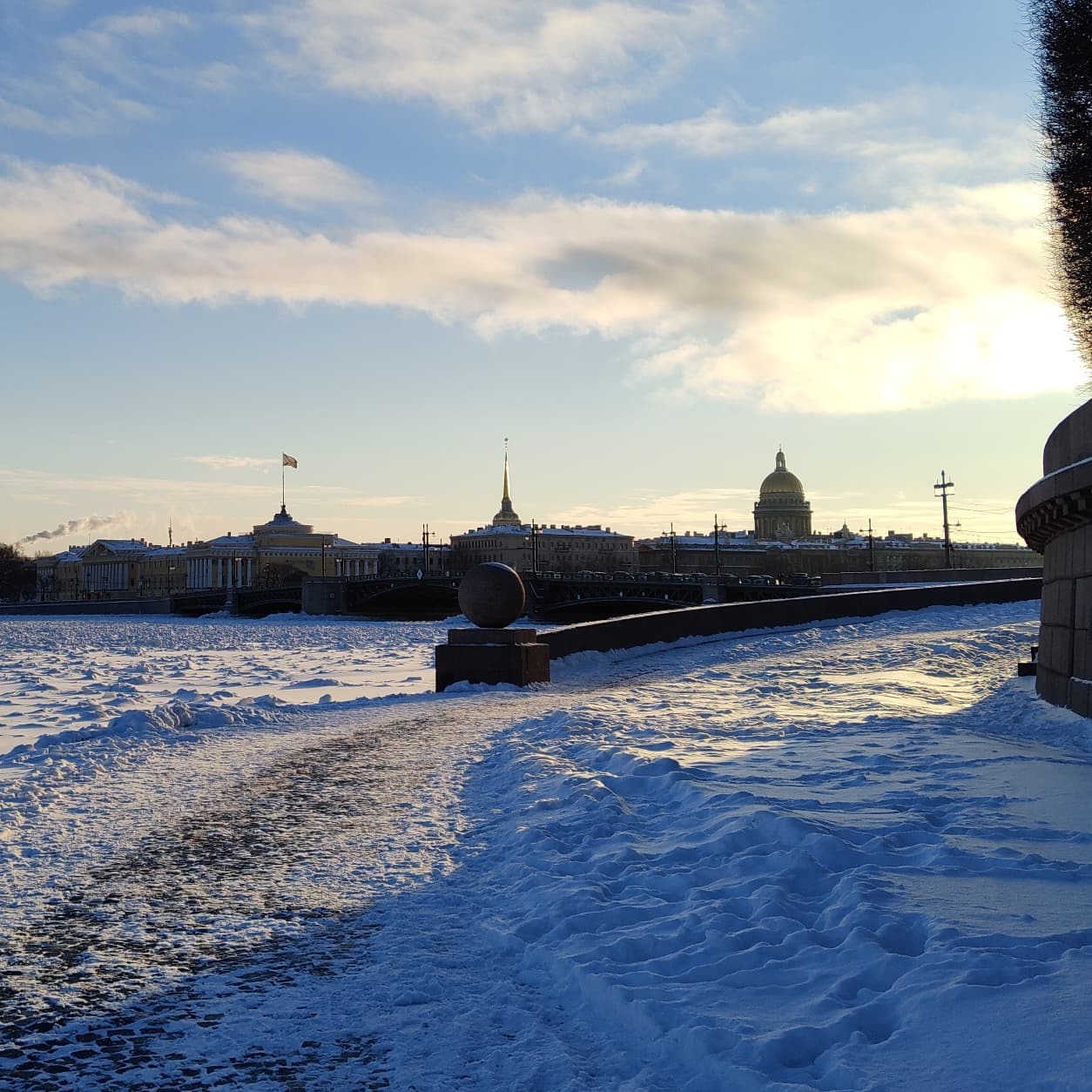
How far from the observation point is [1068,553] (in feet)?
39.1

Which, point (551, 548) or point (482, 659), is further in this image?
point (551, 548)

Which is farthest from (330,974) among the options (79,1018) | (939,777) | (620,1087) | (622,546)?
(622,546)

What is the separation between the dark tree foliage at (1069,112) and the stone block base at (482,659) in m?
12.9

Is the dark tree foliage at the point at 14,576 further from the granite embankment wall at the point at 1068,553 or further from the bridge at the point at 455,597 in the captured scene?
the granite embankment wall at the point at 1068,553

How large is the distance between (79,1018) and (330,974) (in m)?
0.89

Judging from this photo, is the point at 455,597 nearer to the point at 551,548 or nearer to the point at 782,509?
the point at 551,548

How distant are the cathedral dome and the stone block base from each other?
17026 cm

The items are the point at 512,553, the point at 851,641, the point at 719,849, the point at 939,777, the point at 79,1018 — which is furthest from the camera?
the point at 512,553

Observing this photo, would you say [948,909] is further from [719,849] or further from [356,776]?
[356,776]

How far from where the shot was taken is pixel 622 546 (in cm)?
16150

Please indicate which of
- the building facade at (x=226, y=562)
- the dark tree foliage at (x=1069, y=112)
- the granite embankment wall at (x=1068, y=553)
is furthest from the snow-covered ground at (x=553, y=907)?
the building facade at (x=226, y=562)

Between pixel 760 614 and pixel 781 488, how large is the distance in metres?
160

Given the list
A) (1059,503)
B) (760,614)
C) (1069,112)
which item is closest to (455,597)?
(760,614)

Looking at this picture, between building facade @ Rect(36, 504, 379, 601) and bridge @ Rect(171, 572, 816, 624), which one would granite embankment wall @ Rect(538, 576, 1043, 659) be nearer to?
bridge @ Rect(171, 572, 816, 624)
